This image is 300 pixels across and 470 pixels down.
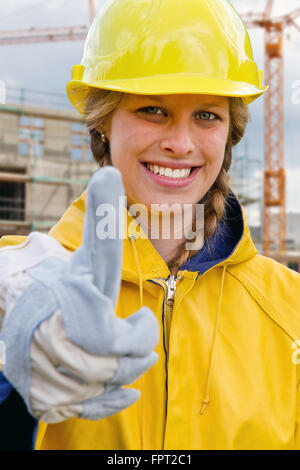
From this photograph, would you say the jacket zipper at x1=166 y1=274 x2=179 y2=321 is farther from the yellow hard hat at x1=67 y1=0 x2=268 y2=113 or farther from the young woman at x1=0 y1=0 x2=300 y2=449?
the yellow hard hat at x1=67 y1=0 x2=268 y2=113

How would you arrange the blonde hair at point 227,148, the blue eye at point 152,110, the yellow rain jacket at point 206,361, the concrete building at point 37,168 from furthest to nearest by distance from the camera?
the concrete building at point 37,168 → the blonde hair at point 227,148 → the blue eye at point 152,110 → the yellow rain jacket at point 206,361

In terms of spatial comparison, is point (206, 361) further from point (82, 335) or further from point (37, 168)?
point (37, 168)

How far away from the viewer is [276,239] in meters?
31.1

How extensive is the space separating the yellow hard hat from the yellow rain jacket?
0.49 m

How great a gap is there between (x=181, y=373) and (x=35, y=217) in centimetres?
1752

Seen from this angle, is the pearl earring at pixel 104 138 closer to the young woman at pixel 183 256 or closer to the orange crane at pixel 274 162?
the young woman at pixel 183 256

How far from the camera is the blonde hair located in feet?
5.73

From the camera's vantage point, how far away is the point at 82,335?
3.19 ft

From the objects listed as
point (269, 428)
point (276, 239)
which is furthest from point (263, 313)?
point (276, 239)

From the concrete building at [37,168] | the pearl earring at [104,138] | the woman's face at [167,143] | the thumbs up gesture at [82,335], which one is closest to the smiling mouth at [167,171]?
the woman's face at [167,143]

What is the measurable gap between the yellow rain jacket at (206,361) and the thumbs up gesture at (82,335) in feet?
1.61

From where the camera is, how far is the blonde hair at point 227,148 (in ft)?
5.73

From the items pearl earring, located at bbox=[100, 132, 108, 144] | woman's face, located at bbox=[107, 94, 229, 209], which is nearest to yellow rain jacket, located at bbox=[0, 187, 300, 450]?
woman's face, located at bbox=[107, 94, 229, 209]
